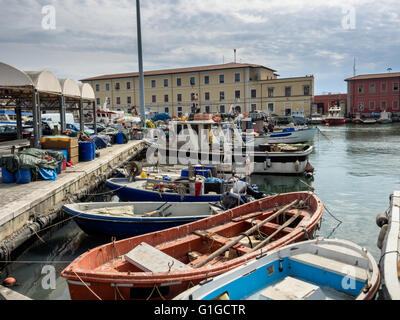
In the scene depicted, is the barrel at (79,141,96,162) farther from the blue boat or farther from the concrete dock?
the blue boat

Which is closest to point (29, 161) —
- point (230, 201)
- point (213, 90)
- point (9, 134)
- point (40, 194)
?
point (40, 194)

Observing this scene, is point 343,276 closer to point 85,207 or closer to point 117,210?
point 117,210

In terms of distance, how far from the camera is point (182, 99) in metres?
63.0

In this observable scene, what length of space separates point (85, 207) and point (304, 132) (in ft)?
82.3

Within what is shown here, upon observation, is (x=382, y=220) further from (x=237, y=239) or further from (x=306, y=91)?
(x=306, y=91)

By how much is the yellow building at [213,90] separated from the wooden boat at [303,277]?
161 ft

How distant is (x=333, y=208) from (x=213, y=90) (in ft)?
165

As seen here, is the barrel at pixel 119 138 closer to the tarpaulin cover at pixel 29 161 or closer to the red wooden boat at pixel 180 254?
the tarpaulin cover at pixel 29 161

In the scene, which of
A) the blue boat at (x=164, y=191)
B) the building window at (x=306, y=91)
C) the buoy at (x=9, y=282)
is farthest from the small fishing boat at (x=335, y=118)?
the buoy at (x=9, y=282)

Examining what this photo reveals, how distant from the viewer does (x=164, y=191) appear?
1128 cm

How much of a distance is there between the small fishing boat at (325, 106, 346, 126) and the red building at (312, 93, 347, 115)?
3213 mm

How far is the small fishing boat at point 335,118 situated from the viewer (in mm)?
62781
